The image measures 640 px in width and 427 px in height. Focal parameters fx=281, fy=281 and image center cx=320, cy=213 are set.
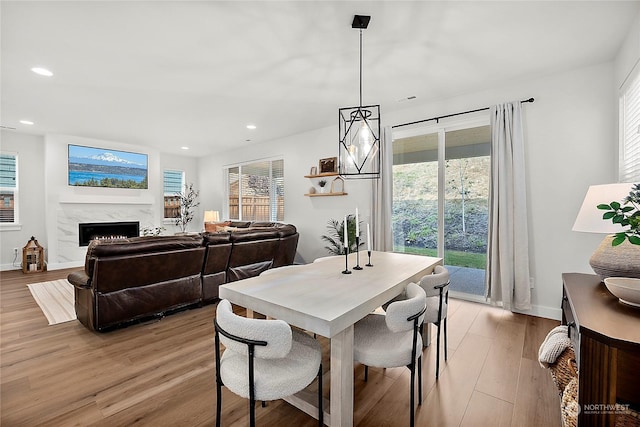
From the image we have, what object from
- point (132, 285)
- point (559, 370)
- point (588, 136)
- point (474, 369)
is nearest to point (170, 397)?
point (132, 285)

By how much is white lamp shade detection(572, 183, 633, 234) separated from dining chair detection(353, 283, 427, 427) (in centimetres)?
116

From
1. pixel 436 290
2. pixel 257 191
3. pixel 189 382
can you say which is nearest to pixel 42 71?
pixel 189 382

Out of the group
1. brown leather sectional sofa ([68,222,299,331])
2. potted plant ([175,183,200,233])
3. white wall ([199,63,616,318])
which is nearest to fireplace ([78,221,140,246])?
potted plant ([175,183,200,233])

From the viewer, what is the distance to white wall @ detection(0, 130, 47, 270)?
17.8 ft

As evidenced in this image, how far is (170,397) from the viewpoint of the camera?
1845 mm

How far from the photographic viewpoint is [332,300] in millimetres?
1490

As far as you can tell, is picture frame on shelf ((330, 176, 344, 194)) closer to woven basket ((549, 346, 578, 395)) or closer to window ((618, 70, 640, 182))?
window ((618, 70, 640, 182))

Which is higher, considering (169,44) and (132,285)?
(169,44)

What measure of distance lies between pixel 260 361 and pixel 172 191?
7631mm

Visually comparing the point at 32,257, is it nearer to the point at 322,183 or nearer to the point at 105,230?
the point at 105,230

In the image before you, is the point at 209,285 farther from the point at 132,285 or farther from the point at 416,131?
the point at 416,131

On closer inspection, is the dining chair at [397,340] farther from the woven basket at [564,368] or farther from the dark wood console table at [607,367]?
the woven basket at [564,368]

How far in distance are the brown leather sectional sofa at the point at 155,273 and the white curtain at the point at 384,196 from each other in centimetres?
175

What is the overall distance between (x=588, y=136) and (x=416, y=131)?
1884 millimetres
